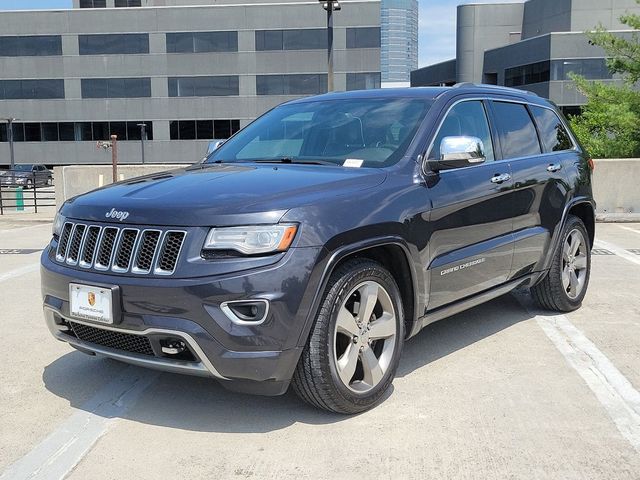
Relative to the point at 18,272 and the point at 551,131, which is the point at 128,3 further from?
the point at 551,131

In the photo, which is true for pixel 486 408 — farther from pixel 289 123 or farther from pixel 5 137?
pixel 5 137

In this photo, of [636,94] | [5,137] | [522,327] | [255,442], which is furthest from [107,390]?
[5,137]

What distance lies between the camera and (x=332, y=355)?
11.6 feet

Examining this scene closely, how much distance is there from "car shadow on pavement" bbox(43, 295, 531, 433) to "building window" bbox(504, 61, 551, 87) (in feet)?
173

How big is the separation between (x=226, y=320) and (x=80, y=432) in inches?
43.3

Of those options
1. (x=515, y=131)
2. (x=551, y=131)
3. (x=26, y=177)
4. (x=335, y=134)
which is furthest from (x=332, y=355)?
(x=26, y=177)

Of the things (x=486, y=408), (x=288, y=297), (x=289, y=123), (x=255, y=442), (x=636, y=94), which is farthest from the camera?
(x=636, y=94)

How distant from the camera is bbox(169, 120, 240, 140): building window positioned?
5634 centimetres

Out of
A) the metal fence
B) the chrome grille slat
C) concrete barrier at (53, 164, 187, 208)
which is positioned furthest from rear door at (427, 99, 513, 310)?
the metal fence

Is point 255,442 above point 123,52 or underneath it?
underneath

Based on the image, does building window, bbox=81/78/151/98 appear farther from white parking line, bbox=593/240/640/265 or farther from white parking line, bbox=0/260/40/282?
white parking line, bbox=593/240/640/265

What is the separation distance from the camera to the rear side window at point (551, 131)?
225 inches

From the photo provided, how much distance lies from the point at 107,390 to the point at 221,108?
176ft

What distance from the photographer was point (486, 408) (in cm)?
388
